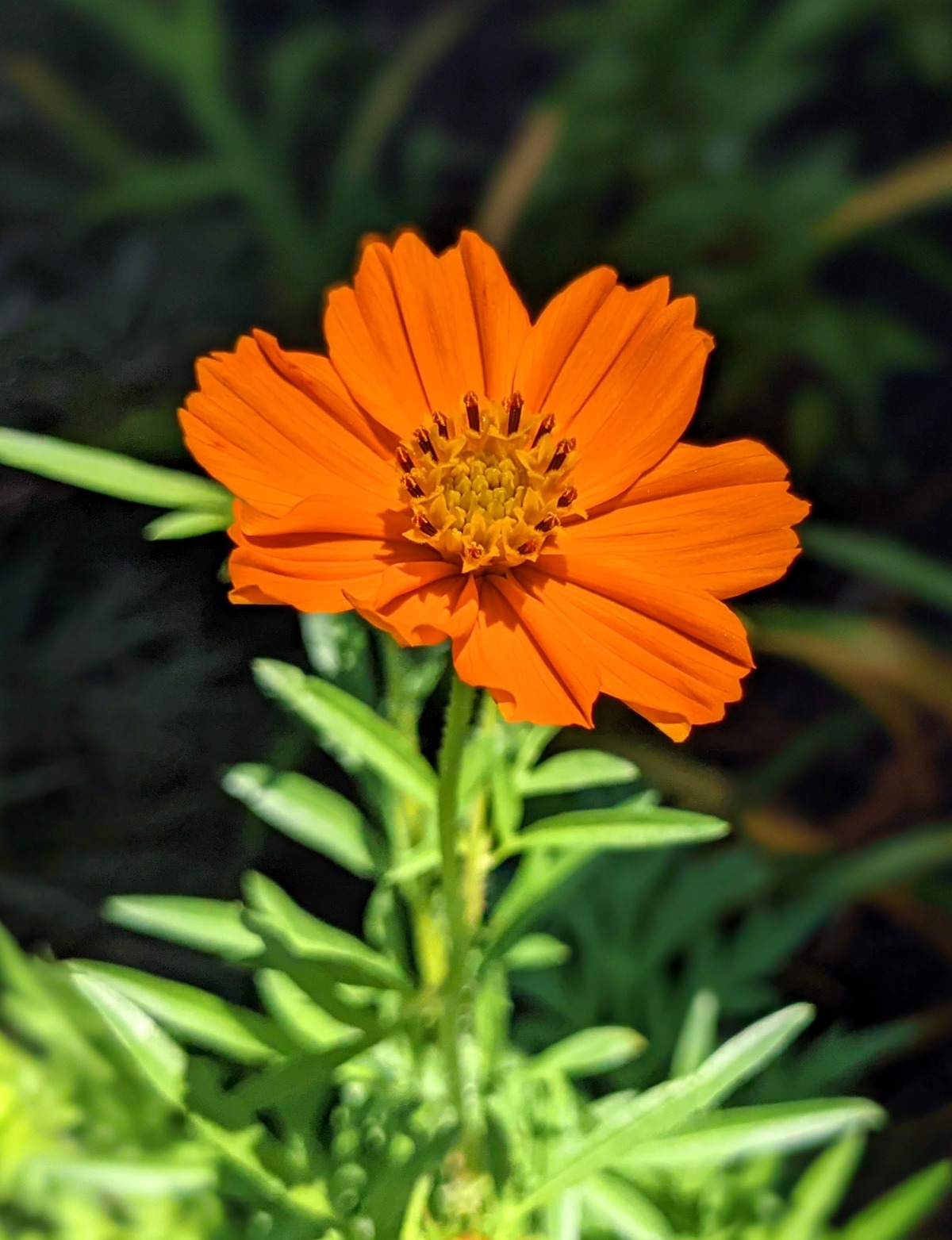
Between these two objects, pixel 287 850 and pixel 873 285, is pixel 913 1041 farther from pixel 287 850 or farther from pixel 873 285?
pixel 873 285

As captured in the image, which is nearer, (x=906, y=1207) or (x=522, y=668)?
(x=522, y=668)

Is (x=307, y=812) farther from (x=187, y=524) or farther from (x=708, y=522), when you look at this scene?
(x=708, y=522)

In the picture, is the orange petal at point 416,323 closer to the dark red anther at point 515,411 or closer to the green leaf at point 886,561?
the dark red anther at point 515,411

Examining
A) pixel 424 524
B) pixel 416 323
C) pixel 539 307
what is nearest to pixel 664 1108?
pixel 424 524

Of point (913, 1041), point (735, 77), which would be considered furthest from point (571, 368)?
point (735, 77)

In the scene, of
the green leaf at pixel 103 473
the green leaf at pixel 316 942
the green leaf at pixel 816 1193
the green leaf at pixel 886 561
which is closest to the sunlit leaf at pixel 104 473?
the green leaf at pixel 103 473

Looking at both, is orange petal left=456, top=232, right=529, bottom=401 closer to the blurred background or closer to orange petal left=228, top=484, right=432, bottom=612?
orange petal left=228, top=484, right=432, bottom=612
